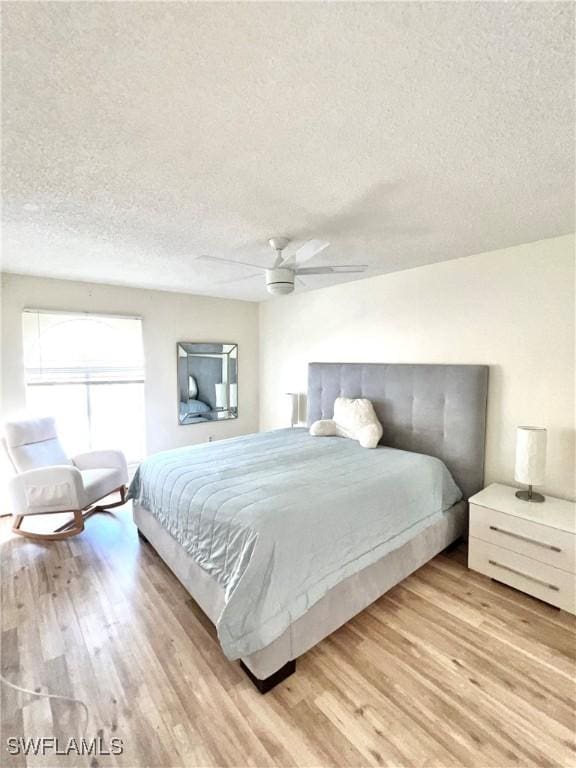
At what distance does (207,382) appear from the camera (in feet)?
15.8

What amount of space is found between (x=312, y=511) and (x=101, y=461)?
8.64 ft

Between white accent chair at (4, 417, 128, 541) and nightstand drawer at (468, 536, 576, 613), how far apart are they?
3197 mm

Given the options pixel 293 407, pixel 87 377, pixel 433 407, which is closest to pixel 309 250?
pixel 433 407

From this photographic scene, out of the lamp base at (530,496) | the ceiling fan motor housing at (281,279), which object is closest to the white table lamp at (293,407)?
the ceiling fan motor housing at (281,279)

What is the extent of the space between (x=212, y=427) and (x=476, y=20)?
4.65 metres

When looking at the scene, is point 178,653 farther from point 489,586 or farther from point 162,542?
point 489,586

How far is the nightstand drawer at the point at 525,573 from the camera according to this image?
6.79 ft

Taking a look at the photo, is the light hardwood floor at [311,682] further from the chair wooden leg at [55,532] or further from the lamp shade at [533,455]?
the lamp shade at [533,455]

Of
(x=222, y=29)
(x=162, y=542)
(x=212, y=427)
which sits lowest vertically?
(x=162, y=542)

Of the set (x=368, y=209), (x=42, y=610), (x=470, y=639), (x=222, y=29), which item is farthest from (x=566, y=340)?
(x=42, y=610)

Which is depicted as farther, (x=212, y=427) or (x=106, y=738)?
(x=212, y=427)

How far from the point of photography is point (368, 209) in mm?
1998

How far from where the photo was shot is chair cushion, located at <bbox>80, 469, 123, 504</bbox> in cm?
307

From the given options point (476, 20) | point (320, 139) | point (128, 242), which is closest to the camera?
point (476, 20)
